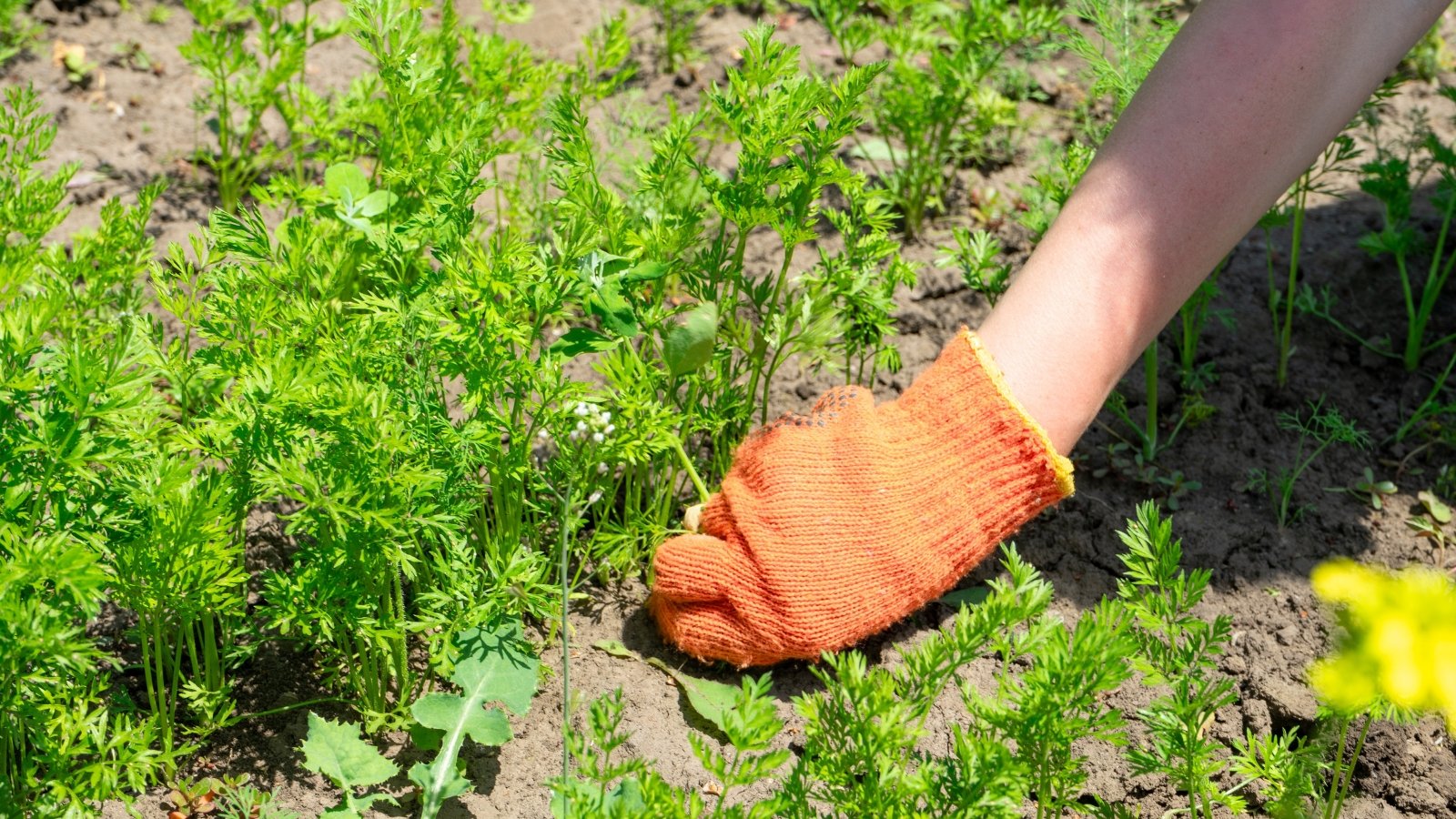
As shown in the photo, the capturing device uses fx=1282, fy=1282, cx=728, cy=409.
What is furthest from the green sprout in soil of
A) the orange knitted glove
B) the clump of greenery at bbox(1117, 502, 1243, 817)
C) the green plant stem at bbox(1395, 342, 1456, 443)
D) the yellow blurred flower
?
the yellow blurred flower

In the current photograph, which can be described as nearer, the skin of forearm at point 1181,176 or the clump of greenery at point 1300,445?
the skin of forearm at point 1181,176

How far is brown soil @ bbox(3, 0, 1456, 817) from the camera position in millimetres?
2090

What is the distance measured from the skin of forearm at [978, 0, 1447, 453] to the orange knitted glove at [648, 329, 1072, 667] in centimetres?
9

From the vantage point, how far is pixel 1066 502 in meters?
2.60

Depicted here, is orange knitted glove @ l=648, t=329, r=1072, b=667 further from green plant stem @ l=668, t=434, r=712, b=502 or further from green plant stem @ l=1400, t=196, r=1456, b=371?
green plant stem @ l=1400, t=196, r=1456, b=371

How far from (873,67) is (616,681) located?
1121 millimetres

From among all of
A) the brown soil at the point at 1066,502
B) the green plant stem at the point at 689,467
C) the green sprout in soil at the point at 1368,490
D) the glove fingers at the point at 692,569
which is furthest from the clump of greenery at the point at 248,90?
the green sprout in soil at the point at 1368,490

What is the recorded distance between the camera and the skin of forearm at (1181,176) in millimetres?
2100

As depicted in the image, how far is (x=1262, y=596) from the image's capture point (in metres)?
2.41

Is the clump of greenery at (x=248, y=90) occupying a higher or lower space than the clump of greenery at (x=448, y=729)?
higher

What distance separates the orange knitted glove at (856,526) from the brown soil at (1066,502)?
15cm

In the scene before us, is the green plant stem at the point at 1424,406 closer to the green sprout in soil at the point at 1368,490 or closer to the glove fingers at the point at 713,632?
the green sprout in soil at the point at 1368,490

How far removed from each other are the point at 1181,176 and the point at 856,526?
80 centimetres

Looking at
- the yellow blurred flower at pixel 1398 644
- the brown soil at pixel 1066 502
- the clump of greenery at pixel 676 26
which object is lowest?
the brown soil at pixel 1066 502
